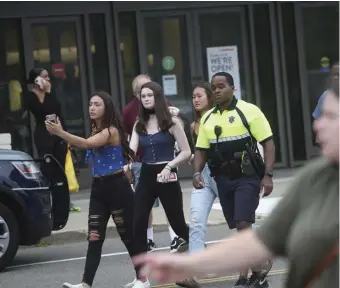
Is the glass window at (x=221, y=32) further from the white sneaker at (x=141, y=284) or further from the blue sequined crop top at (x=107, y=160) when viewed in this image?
the white sneaker at (x=141, y=284)

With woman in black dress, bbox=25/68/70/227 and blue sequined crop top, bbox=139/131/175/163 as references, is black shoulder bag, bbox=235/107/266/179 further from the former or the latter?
woman in black dress, bbox=25/68/70/227

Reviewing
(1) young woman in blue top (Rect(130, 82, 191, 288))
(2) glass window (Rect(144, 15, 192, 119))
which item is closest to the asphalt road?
(1) young woman in blue top (Rect(130, 82, 191, 288))

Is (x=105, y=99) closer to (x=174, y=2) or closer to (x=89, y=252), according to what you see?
(x=89, y=252)

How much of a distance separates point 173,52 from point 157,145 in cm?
854

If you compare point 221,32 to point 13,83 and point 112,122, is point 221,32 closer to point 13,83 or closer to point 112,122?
point 13,83

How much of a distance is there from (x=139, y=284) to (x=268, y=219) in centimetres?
472

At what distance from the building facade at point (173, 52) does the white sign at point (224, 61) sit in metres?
0.02

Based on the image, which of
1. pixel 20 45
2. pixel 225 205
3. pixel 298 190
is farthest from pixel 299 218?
pixel 20 45

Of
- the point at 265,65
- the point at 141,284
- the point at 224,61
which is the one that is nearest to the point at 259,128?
the point at 141,284

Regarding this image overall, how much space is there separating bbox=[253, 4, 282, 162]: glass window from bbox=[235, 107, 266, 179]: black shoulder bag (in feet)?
31.2

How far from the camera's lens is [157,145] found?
796cm

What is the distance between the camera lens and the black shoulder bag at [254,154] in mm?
7341

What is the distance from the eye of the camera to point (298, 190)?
2.80 metres

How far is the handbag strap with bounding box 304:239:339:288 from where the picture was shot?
258cm
